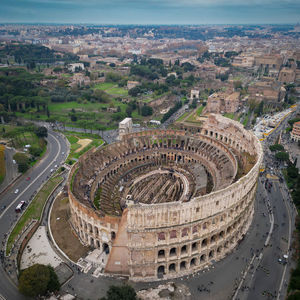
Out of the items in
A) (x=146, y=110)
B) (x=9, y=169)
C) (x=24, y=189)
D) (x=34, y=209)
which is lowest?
(x=24, y=189)

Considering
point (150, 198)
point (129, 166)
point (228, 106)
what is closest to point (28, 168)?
point (129, 166)

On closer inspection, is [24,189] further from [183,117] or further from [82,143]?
[183,117]

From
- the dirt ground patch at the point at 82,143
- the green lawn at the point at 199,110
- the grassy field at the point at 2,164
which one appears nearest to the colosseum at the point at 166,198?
the dirt ground patch at the point at 82,143

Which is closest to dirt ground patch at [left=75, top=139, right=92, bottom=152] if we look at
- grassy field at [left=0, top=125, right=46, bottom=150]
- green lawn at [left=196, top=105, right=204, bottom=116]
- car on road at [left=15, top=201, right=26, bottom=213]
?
grassy field at [left=0, top=125, right=46, bottom=150]

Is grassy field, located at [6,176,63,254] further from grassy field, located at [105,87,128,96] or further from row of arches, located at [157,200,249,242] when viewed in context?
grassy field, located at [105,87,128,96]

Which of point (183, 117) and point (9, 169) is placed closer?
point (9, 169)

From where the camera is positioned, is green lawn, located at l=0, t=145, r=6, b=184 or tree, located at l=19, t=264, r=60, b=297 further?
green lawn, located at l=0, t=145, r=6, b=184

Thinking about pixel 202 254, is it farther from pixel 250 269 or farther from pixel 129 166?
pixel 129 166

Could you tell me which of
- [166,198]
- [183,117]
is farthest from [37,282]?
[183,117]
